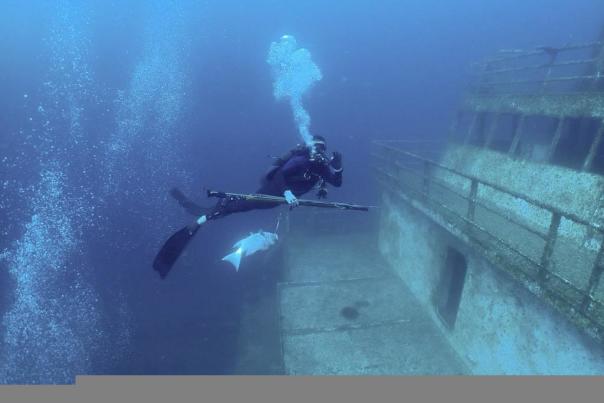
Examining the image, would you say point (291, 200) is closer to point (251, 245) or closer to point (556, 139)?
point (251, 245)

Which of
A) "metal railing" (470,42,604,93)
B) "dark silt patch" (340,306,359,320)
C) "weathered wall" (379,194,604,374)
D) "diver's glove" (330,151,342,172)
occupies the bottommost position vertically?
"dark silt patch" (340,306,359,320)

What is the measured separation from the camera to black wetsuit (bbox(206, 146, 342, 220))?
6.16 m

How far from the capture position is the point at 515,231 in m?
6.21

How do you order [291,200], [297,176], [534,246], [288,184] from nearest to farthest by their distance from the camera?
[534,246]
[291,200]
[297,176]
[288,184]

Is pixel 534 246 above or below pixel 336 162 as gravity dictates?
below

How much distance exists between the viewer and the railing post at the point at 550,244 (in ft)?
13.5

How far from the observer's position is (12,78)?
25.3 m

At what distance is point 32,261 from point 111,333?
9932 mm

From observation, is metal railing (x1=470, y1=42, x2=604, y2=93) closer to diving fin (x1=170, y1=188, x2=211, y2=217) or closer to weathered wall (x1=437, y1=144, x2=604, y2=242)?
weathered wall (x1=437, y1=144, x2=604, y2=242)

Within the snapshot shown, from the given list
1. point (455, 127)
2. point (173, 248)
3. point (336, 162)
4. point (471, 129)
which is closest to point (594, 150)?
point (471, 129)

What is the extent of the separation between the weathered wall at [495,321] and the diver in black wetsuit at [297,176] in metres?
3.06

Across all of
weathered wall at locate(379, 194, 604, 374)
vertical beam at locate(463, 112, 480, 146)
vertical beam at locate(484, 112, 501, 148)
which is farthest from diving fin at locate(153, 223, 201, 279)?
vertical beam at locate(463, 112, 480, 146)

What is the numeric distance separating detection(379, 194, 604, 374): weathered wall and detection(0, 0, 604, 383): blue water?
9594mm

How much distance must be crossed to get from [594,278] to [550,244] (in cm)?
68
